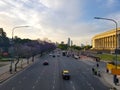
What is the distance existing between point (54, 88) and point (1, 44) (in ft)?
395

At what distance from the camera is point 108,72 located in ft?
200

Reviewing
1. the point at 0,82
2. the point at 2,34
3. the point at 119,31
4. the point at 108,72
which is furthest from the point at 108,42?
the point at 0,82

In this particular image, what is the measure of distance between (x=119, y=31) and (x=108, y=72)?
79501 millimetres

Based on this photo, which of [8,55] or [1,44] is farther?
[1,44]

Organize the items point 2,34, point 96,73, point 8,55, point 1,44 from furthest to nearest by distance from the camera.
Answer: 1. point 2,34
2. point 1,44
3. point 8,55
4. point 96,73

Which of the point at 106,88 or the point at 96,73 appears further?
the point at 96,73

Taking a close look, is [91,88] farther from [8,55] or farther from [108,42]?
[108,42]

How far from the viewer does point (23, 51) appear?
11075 centimetres

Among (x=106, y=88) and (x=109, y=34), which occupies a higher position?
(x=109, y=34)

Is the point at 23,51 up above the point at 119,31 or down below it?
below

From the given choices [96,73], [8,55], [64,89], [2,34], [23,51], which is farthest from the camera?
[2,34]

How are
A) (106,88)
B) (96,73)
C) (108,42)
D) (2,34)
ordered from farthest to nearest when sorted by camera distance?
(108,42) → (2,34) → (96,73) → (106,88)

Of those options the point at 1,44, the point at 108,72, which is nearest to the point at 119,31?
the point at 1,44

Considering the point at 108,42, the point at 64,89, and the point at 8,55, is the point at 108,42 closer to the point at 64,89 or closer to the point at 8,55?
the point at 8,55
